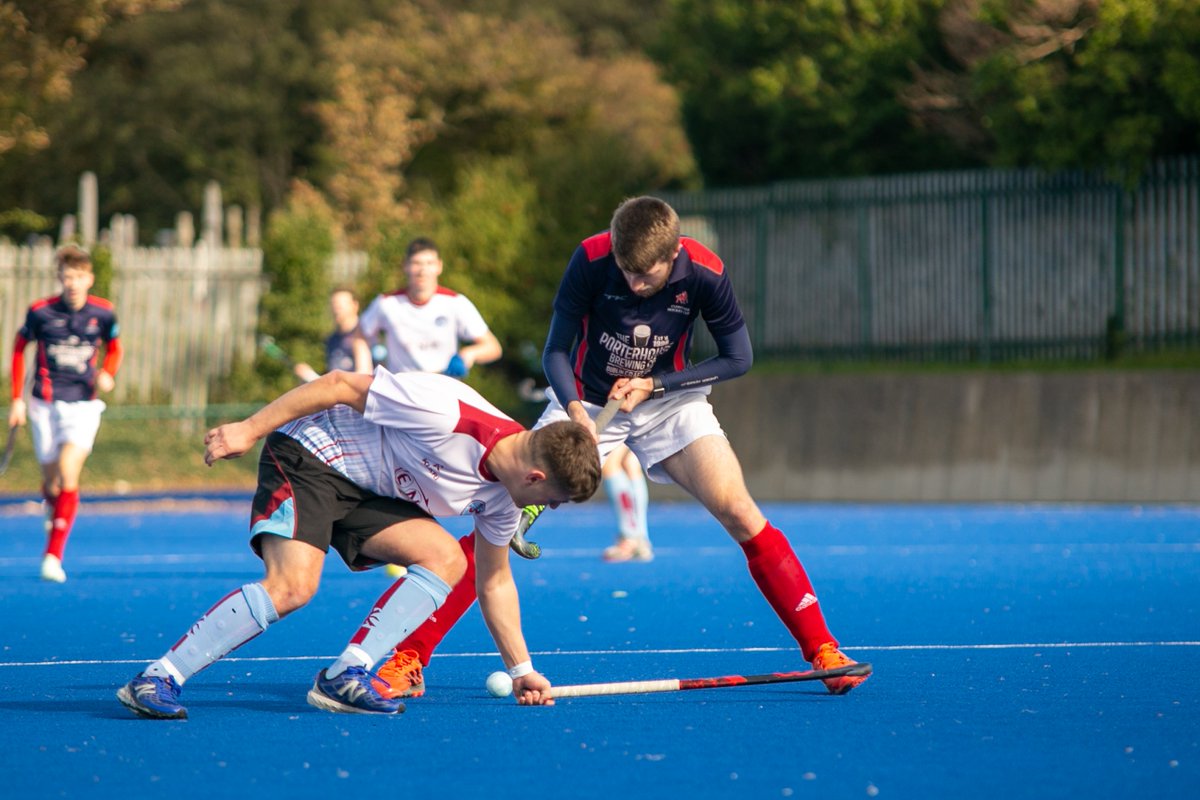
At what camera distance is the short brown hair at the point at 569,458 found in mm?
6055

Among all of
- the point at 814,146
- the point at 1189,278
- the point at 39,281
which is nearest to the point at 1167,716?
the point at 1189,278

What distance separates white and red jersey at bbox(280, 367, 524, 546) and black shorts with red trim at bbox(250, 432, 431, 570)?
0.05 meters

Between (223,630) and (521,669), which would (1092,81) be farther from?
(223,630)

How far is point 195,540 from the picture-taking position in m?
16.3

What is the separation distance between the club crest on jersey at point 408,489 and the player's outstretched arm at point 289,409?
0.28 metres

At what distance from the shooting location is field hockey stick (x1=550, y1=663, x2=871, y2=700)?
696cm

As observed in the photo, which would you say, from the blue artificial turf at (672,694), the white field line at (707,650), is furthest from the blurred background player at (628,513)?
the white field line at (707,650)

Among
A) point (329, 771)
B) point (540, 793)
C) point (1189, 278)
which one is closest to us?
point (540, 793)

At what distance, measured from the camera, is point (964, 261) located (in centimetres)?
2223

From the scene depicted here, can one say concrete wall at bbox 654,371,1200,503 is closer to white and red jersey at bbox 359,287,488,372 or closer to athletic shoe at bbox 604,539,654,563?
athletic shoe at bbox 604,539,654,563

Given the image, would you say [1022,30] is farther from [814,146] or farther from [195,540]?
[195,540]

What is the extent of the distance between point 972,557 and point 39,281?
15.1 meters

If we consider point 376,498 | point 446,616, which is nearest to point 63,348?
point 446,616

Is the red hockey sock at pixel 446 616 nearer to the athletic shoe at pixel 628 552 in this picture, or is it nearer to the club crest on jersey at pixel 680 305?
the club crest on jersey at pixel 680 305
